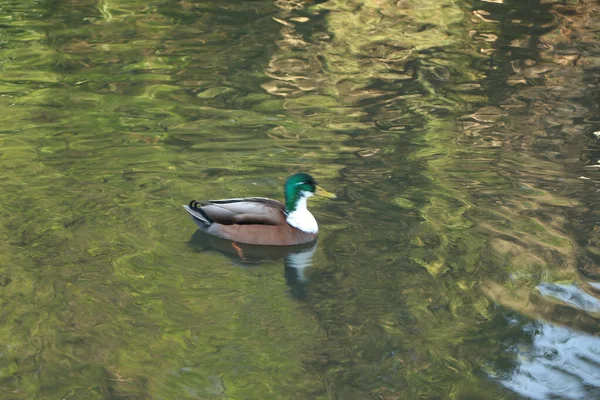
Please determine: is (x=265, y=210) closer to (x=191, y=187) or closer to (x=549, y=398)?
(x=191, y=187)

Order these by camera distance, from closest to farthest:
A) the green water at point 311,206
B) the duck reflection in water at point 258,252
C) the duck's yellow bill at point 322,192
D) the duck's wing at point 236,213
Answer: the green water at point 311,206 < the duck reflection in water at point 258,252 < the duck's wing at point 236,213 < the duck's yellow bill at point 322,192

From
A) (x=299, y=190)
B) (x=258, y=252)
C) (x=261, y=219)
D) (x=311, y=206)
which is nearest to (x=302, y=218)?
(x=299, y=190)

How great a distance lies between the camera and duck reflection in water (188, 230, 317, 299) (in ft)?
28.0

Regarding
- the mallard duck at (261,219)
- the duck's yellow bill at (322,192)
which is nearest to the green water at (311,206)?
the mallard duck at (261,219)

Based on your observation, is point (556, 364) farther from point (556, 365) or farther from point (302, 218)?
point (302, 218)

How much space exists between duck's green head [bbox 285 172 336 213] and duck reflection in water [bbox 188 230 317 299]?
16.2 inches

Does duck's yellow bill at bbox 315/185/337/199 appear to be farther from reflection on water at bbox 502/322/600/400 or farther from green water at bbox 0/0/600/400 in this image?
reflection on water at bbox 502/322/600/400

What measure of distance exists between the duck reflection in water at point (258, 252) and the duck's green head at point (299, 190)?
412 mm

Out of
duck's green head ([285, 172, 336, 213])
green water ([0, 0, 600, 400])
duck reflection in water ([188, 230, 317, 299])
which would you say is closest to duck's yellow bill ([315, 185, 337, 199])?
duck's green head ([285, 172, 336, 213])

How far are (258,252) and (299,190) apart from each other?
28.1 inches

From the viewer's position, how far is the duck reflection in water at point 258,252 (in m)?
8.52

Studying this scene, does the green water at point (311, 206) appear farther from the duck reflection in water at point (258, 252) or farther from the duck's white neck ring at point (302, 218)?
the duck's white neck ring at point (302, 218)

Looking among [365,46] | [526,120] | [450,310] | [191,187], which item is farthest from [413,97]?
[450,310]

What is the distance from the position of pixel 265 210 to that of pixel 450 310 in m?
2.19
